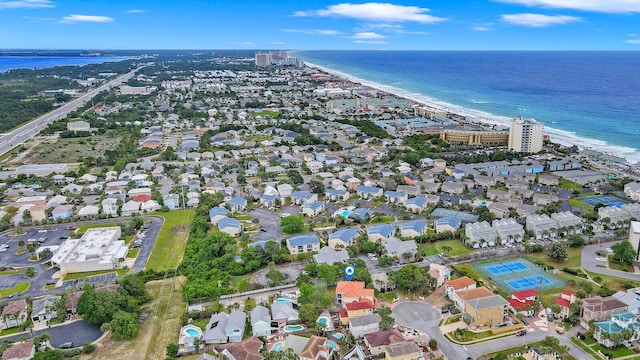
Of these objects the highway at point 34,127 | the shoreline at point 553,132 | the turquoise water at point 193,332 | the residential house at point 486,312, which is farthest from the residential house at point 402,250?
→ the highway at point 34,127

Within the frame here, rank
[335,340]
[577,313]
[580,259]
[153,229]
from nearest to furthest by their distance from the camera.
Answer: [335,340], [577,313], [580,259], [153,229]

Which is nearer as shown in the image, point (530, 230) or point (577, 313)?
point (577, 313)

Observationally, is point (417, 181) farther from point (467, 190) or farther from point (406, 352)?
point (406, 352)

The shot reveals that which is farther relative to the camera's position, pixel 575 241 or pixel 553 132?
pixel 553 132

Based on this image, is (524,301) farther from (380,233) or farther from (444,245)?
(380,233)

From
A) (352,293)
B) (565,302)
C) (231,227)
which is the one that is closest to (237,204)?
(231,227)

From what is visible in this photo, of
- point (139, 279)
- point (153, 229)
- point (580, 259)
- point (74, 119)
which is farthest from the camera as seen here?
point (74, 119)

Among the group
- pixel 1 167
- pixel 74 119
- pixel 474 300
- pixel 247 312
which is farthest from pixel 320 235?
pixel 74 119
